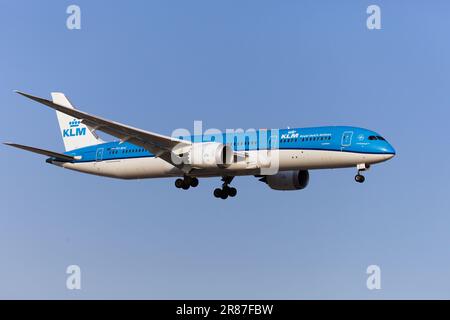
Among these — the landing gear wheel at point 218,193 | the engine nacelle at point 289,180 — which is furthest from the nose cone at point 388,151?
the landing gear wheel at point 218,193

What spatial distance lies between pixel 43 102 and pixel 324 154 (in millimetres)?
17144

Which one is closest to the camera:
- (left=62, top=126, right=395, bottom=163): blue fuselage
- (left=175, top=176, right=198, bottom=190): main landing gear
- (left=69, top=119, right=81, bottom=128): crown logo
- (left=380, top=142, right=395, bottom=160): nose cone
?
(left=380, top=142, right=395, bottom=160): nose cone

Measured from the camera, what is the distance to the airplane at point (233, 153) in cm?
5935

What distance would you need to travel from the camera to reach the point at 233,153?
61.4 metres

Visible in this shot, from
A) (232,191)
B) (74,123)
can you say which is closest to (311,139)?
(232,191)

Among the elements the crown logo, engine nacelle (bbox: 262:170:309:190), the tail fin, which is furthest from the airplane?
the crown logo

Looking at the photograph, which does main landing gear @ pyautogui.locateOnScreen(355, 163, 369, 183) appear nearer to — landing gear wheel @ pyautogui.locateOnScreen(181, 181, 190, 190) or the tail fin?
landing gear wheel @ pyautogui.locateOnScreen(181, 181, 190, 190)

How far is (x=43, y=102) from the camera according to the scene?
55500 millimetres

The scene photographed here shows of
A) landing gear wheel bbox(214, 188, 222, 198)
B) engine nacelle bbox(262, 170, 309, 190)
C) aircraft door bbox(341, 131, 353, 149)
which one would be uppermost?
aircraft door bbox(341, 131, 353, 149)

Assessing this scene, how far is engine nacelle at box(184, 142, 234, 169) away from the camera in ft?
200

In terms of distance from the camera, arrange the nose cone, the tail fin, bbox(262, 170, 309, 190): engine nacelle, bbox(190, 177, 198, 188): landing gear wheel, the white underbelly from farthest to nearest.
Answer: the tail fin
bbox(262, 170, 309, 190): engine nacelle
bbox(190, 177, 198, 188): landing gear wheel
the white underbelly
the nose cone

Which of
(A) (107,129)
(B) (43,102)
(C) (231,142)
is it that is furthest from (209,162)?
(B) (43,102)

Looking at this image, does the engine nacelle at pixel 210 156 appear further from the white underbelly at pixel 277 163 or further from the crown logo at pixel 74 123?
the crown logo at pixel 74 123
